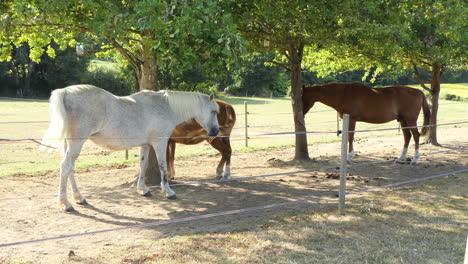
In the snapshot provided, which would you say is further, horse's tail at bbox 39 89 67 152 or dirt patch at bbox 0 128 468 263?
horse's tail at bbox 39 89 67 152

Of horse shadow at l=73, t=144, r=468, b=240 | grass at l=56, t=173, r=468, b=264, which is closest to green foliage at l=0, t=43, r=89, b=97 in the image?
horse shadow at l=73, t=144, r=468, b=240

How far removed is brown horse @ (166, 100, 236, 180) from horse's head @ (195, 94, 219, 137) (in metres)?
0.94

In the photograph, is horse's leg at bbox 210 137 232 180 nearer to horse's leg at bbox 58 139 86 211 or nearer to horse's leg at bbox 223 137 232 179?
horse's leg at bbox 223 137 232 179

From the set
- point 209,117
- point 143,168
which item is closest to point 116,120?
point 143,168

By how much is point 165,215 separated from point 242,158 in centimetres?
589

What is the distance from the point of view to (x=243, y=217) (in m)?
6.65

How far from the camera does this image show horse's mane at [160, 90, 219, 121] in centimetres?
777

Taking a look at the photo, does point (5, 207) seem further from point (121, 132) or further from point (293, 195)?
point (293, 195)

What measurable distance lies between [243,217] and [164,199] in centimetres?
173

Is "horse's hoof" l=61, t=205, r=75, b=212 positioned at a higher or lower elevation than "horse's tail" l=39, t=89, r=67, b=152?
Result: lower

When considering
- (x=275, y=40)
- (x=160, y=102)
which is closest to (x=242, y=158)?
(x=275, y=40)

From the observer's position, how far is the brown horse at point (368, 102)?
38.0 feet

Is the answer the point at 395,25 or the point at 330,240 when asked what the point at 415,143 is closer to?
the point at 395,25

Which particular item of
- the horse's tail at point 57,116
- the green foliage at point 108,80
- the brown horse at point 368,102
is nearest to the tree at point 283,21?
the brown horse at point 368,102
